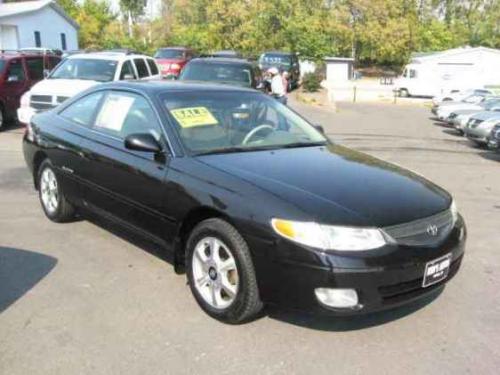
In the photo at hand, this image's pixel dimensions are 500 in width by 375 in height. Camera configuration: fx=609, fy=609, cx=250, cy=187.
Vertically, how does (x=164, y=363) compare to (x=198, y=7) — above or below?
below

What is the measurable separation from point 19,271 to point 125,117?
4.97 feet

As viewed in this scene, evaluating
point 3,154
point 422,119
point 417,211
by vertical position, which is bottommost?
point 422,119

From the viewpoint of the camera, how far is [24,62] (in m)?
14.7

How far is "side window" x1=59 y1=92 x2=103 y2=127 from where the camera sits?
5570 millimetres

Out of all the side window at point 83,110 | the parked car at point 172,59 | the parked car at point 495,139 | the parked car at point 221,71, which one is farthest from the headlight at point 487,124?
the parked car at point 172,59

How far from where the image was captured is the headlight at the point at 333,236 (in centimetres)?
350

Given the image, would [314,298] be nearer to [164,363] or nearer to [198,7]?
[164,363]

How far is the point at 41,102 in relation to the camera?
12250mm

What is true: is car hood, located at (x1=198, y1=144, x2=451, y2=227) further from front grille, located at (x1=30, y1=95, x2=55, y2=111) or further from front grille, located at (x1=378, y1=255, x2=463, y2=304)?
front grille, located at (x1=30, y1=95, x2=55, y2=111)

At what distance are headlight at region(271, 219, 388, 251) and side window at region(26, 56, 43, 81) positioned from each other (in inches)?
507

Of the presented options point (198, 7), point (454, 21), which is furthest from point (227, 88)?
point (454, 21)

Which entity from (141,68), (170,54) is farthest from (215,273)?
(170,54)

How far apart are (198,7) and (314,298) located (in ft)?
225

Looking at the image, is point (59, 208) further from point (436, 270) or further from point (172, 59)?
point (172, 59)
